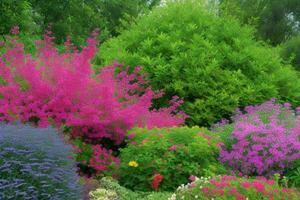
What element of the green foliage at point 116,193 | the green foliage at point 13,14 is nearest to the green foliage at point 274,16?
the green foliage at point 13,14

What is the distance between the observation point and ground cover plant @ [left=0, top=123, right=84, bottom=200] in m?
5.09

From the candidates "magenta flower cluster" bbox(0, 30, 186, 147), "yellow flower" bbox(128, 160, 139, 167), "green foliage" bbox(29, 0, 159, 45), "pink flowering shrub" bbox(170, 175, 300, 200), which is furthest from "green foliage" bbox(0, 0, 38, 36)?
"pink flowering shrub" bbox(170, 175, 300, 200)

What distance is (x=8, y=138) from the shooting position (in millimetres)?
5309

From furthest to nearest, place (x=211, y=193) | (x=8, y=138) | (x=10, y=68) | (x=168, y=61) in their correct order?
(x=168, y=61) → (x=10, y=68) → (x=211, y=193) → (x=8, y=138)

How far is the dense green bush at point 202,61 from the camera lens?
9.84 metres

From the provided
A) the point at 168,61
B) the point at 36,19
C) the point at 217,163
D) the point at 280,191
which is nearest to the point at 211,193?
the point at 280,191

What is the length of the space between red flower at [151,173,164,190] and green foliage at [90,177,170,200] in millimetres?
164

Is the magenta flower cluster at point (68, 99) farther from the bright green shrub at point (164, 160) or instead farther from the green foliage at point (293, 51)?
the green foliage at point (293, 51)

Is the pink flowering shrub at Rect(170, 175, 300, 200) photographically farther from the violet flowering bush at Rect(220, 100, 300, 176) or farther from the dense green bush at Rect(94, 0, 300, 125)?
the dense green bush at Rect(94, 0, 300, 125)

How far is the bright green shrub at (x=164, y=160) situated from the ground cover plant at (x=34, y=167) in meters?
1.72

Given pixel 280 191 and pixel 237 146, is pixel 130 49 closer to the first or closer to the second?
pixel 237 146

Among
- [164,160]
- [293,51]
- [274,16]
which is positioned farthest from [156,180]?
[274,16]

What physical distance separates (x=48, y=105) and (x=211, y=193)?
2.49m

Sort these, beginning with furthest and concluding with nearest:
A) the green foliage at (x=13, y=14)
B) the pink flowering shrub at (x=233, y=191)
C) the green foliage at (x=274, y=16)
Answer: the green foliage at (x=274, y=16) < the green foliage at (x=13, y=14) < the pink flowering shrub at (x=233, y=191)
